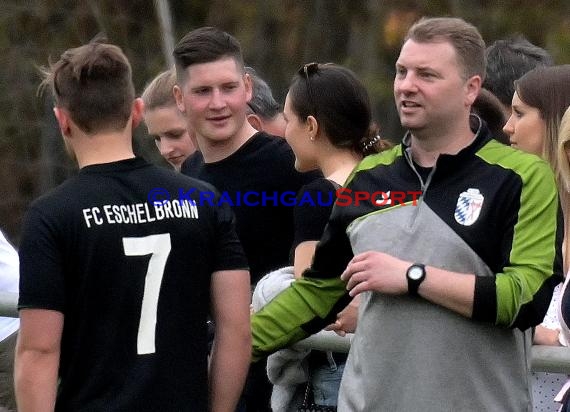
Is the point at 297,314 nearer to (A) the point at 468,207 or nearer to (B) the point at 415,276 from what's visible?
(B) the point at 415,276

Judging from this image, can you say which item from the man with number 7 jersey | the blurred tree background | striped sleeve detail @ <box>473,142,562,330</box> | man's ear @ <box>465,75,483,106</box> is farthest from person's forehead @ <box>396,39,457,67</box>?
the blurred tree background

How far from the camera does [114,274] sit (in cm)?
398

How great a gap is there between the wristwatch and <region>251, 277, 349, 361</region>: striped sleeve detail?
19.4 inches

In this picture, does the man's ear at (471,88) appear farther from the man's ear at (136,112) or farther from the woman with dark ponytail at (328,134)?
the man's ear at (136,112)

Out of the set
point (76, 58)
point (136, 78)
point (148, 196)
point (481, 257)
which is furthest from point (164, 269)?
point (136, 78)

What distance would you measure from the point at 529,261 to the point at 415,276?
0.33m

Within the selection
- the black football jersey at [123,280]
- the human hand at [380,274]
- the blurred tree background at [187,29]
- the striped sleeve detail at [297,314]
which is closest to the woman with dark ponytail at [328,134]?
the striped sleeve detail at [297,314]

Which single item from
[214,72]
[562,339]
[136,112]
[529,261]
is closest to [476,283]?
[529,261]

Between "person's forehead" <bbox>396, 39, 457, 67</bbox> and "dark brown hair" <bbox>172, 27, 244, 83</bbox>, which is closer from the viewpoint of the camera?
"person's forehead" <bbox>396, 39, 457, 67</bbox>

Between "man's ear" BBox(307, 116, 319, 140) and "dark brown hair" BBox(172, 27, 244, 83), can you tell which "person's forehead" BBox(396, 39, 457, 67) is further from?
"dark brown hair" BBox(172, 27, 244, 83)

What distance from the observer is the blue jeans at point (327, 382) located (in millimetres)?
5098

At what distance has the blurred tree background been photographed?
636 inches

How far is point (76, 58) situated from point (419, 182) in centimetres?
110

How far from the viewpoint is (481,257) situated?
4223 mm
